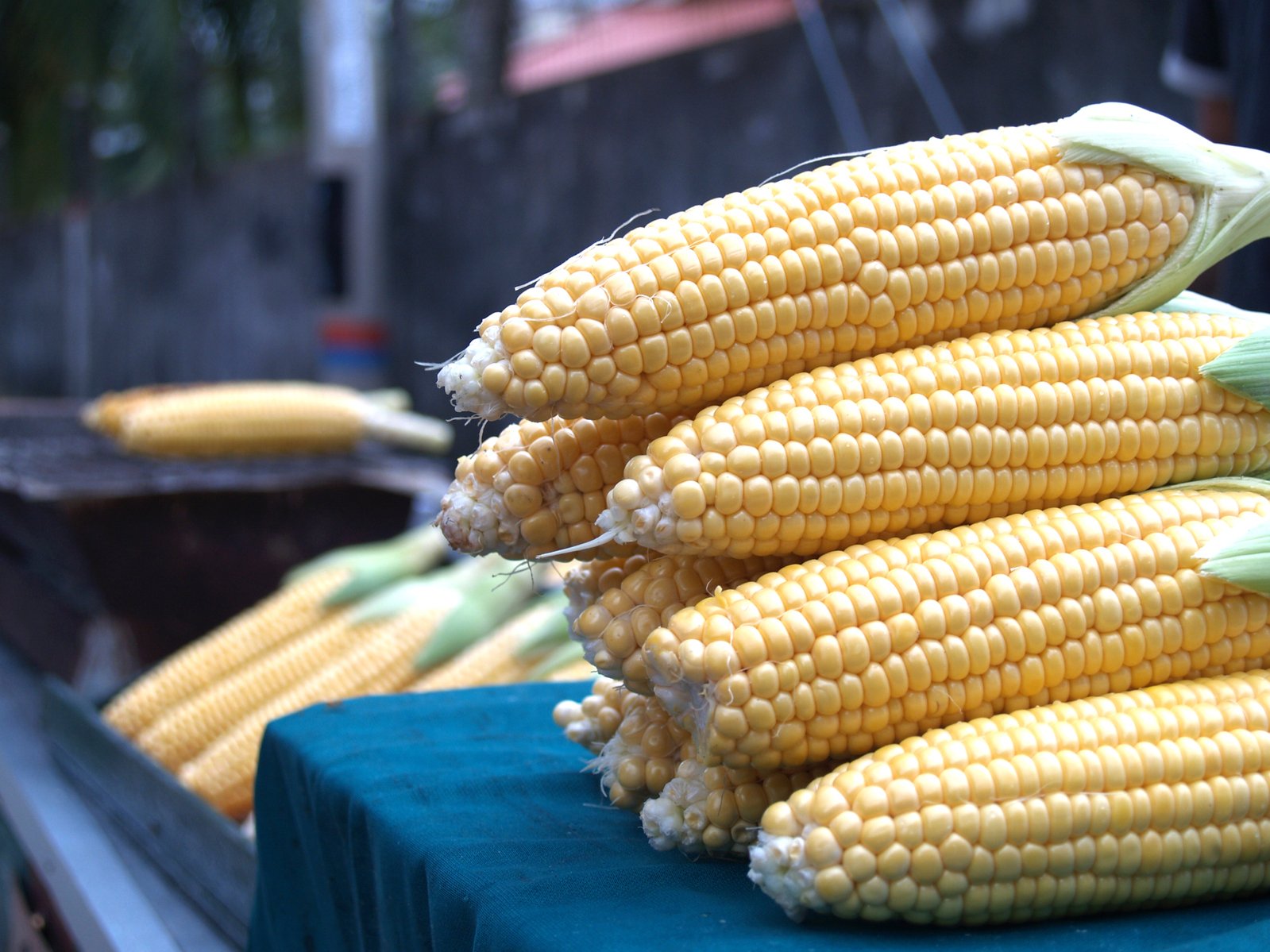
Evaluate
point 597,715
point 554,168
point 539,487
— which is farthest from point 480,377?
point 554,168

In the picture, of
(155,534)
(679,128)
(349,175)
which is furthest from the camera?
(349,175)

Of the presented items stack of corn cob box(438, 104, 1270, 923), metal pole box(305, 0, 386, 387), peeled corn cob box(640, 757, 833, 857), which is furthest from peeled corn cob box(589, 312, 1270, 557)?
metal pole box(305, 0, 386, 387)

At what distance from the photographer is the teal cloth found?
1.02m

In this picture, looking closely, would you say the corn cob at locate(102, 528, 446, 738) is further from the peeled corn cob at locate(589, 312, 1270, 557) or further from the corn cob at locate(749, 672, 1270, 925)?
the corn cob at locate(749, 672, 1270, 925)

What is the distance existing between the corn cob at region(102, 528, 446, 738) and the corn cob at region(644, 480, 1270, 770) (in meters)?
1.95

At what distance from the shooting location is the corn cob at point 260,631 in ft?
9.16

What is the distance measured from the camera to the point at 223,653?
2.87 metres

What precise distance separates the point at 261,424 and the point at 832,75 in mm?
2415

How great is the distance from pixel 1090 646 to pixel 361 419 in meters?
3.53

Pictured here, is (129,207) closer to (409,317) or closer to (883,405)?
(409,317)

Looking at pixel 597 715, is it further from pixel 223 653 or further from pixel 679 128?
pixel 679 128

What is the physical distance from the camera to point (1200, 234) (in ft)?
4.11

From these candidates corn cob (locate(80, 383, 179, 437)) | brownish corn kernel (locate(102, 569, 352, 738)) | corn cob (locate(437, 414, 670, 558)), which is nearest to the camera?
corn cob (locate(437, 414, 670, 558))

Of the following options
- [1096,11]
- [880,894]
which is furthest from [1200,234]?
[1096,11]
